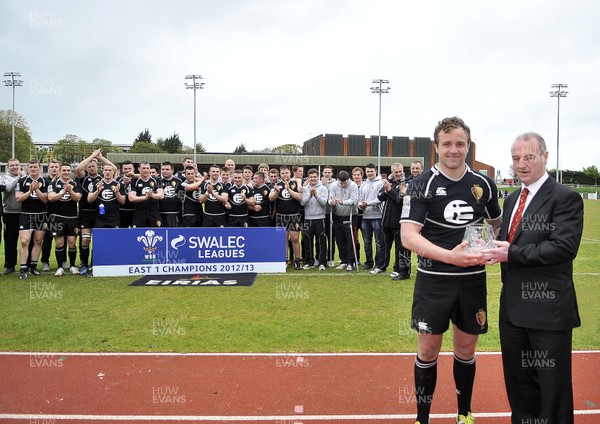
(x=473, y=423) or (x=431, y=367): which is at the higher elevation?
(x=431, y=367)

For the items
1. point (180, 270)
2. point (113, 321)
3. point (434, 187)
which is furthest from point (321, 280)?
point (434, 187)

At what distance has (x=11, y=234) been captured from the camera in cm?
1012

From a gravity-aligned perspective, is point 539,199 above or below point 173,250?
above

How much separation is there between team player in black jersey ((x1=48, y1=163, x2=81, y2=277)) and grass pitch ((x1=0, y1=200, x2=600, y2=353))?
89 centimetres

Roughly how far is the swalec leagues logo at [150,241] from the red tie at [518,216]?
Result: 27.1 feet

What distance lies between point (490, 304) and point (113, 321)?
5790 millimetres

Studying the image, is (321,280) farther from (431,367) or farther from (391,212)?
(431,367)

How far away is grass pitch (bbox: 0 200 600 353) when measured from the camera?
572 cm

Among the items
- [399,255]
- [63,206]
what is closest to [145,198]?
[63,206]

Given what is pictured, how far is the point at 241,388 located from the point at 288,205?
22.2 feet

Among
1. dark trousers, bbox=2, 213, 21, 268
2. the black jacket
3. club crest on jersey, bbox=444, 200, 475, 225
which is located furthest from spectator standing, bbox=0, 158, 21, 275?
club crest on jersey, bbox=444, 200, 475, 225

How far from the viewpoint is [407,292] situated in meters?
8.55

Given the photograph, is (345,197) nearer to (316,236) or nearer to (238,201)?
(316,236)

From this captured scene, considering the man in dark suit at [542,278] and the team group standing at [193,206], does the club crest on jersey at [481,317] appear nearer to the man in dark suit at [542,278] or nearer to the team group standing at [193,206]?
the man in dark suit at [542,278]
